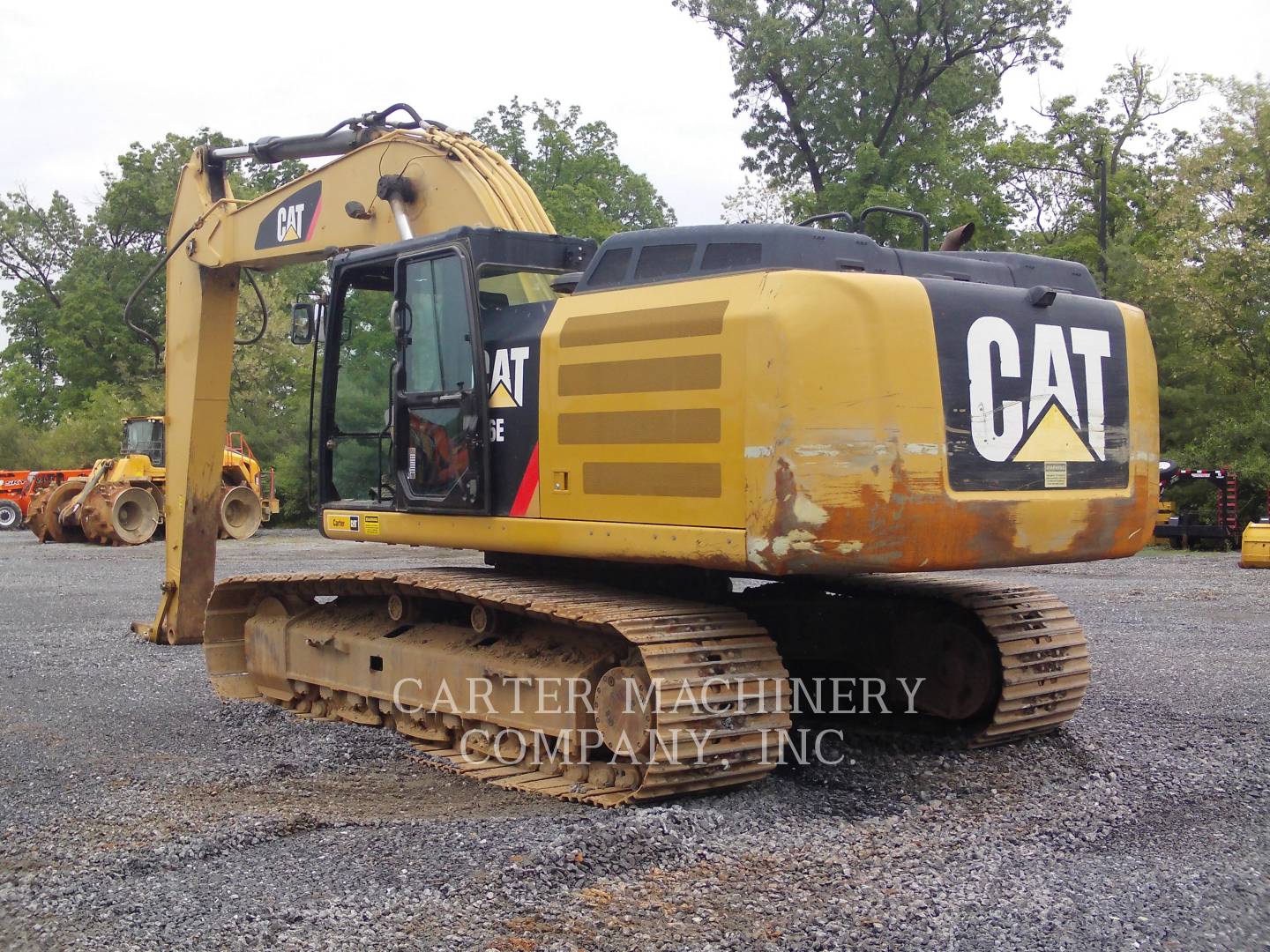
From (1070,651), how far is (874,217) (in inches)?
885

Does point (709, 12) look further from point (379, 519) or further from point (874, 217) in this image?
point (379, 519)

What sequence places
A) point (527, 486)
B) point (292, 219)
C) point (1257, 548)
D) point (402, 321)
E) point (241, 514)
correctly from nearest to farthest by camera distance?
point (527, 486) → point (402, 321) → point (292, 219) → point (1257, 548) → point (241, 514)

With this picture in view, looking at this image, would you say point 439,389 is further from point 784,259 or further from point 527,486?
point 784,259

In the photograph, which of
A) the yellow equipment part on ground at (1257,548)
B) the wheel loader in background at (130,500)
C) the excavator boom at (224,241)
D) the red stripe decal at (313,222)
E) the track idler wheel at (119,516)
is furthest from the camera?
the wheel loader in background at (130,500)

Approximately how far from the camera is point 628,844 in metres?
4.83

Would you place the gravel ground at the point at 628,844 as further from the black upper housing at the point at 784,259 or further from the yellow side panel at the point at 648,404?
the black upper housing at the point at 784,259

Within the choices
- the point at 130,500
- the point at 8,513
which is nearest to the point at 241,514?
the point at 130,500

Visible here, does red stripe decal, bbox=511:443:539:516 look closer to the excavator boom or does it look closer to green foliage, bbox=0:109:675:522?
the excavator boom

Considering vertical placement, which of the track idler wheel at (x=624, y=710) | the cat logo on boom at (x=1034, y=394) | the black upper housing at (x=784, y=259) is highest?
the black upper housing at (x=784, y=259)

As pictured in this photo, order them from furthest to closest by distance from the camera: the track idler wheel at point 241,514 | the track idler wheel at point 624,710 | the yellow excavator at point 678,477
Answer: the track idler wheel at point 241,514
the track idler wheel at point 624,710
the yellow excavator at point 678,477

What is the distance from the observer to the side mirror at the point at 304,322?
25.0ft

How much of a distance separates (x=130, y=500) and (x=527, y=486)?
855 inches

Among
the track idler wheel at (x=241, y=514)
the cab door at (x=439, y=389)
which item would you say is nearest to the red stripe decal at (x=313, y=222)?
the cab door at (x=439, y=389)

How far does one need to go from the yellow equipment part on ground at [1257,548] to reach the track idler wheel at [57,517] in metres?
21.4
